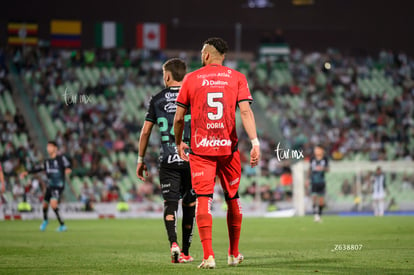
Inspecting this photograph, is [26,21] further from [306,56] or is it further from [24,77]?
[306,56]

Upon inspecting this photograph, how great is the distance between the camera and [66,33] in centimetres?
4319

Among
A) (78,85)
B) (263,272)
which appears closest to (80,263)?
(263,272)

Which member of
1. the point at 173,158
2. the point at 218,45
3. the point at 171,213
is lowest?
the point at 171,213

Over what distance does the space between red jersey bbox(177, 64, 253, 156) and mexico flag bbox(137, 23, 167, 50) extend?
121ft

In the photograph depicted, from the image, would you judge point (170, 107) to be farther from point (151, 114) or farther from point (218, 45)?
point (218, 45)

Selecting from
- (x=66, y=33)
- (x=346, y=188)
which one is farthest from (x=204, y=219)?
(x=66, y=33)

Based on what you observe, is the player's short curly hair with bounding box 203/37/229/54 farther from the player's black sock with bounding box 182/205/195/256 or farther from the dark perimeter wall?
the dark perimeter wall

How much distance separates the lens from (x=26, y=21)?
41844 millimetres

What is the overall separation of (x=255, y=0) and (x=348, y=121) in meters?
10.3

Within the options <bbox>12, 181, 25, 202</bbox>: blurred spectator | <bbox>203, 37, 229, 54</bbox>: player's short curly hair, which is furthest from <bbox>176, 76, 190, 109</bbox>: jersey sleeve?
<bbox>12, 181, 25, 202</bbox>: blurred spectator

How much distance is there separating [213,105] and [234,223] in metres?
1.43

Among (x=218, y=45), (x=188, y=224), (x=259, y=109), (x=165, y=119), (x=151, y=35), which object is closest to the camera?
(x=218, y=45)

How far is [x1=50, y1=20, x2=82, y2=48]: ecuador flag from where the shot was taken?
141 feet

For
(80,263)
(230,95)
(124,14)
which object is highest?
(124,14)
